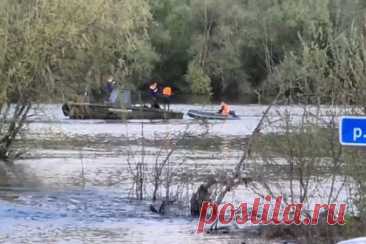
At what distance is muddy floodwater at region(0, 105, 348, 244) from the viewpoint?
629 inches

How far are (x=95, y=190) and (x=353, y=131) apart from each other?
1452 cm

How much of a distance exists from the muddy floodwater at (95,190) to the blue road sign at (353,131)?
20.3 ft

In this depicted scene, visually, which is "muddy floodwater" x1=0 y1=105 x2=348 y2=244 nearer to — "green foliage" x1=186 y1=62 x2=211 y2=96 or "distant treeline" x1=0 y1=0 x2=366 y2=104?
"distant treeline" x1=0 y1=0 x2=366 y2=104

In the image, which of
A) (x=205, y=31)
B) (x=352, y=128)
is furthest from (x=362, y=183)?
(x=205, y=31)

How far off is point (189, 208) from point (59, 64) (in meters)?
8.26

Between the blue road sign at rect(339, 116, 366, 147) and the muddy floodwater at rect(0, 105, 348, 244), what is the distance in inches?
243

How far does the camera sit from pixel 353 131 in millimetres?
8219

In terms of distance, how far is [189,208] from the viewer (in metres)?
18.2

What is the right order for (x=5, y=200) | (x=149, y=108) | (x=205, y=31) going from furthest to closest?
1. (x=205, y=31)
2. (x=149, y=108)
3. (x=5, y=200)

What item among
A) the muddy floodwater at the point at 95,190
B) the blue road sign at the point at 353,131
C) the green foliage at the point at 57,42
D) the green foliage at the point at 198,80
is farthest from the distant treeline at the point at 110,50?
→ the green foliage at the point at 198,80

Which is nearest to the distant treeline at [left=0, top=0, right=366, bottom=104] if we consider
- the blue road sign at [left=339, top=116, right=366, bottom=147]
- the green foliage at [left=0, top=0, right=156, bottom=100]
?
the green foliage at [left=0, top=0, right=156, bottom=100]

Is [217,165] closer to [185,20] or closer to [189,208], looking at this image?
[189,208]

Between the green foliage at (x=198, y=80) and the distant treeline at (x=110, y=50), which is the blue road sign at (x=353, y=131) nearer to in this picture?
the distant treeline at (x=110, y=50)

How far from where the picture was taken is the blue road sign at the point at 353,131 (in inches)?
322
